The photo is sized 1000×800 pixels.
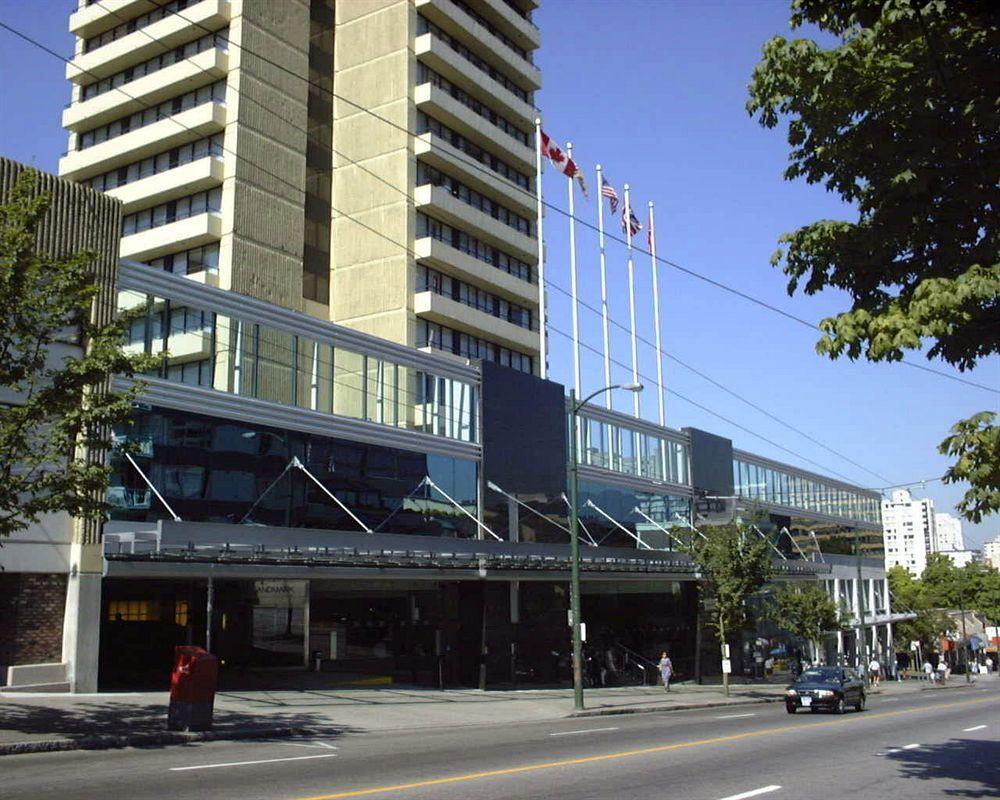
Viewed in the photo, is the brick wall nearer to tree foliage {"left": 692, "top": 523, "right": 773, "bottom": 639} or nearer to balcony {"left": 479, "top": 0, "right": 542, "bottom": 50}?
tree foliage {"left": 692, "top": 523, "right": 773, "bottom": 639}

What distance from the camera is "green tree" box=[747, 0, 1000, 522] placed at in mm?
9859

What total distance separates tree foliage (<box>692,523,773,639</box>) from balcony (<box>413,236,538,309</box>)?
21574mm

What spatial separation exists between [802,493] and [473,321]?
27.3 meters

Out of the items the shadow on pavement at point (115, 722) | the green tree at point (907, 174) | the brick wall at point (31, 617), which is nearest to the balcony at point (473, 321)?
the brick wall at point (31, 617)

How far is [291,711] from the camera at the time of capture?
76.9 feet

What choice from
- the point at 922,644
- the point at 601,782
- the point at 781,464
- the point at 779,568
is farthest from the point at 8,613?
the point at 922,644

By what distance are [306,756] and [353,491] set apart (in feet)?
60.1

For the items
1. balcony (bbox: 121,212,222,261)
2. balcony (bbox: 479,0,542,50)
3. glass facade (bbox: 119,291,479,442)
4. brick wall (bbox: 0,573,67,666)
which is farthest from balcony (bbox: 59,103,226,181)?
brick wall (bbox: 0,573,67,666)

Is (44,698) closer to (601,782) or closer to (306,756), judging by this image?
(306,756)

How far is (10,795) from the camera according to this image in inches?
446

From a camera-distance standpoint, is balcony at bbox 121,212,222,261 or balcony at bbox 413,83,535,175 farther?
balcony at bbox 413,83,535,175

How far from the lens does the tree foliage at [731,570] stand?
4025 centimetres

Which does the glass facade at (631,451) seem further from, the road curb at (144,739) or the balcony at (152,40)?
the balcony at (152,40)

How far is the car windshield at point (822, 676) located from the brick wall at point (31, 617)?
20760mm
